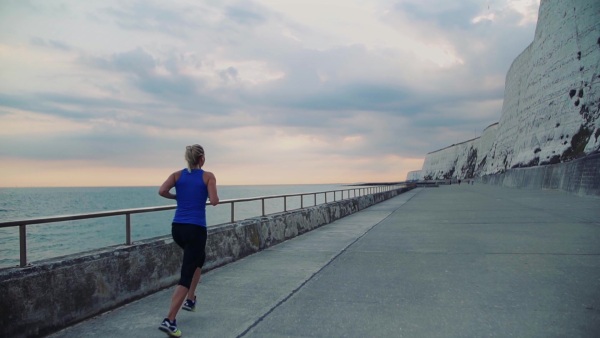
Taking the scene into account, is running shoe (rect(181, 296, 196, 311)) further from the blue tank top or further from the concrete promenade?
the blue tank top

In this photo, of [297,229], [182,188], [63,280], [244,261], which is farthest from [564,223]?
[63,280]

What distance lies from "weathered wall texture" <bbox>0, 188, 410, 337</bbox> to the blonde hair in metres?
1.76

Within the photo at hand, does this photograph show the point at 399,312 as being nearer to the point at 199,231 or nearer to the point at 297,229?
the point at 199,231

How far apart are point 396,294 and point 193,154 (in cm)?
327

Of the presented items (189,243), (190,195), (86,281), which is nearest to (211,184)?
(190,195)

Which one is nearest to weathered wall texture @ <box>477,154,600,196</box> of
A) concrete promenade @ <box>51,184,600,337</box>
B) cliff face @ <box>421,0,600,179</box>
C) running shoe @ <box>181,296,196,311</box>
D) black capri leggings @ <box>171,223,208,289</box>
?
cliff face @ <box>421,0,600,179</box>

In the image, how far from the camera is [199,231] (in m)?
4.93

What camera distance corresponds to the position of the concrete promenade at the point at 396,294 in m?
4.65

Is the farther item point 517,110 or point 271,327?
point 517,110

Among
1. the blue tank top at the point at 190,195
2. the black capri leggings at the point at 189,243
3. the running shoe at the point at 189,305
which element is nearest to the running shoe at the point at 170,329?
the black capri leggings at the point at 189,243

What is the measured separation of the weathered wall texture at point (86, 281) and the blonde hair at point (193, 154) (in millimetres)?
1761

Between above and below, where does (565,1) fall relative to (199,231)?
above

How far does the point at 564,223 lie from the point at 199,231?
41.6 ft

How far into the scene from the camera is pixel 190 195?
15.9 feet
